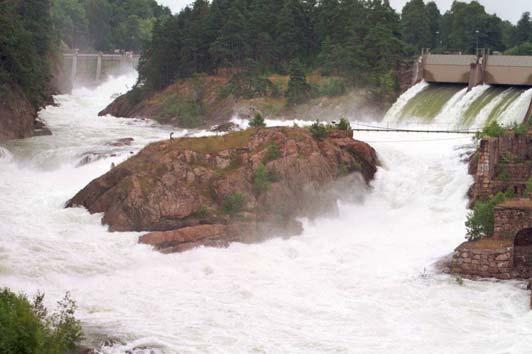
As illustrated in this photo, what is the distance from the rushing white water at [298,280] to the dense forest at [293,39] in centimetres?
2634

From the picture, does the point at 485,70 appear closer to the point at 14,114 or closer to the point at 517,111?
the point at 517,111

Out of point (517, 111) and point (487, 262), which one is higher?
point (517, 111)

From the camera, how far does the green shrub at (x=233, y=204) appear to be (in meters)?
37.9

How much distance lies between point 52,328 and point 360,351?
8.49 meters

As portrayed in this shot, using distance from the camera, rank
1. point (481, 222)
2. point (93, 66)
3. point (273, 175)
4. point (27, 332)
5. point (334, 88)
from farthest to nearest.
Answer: point (93, 66) < point (334, 88) < point (273, 175) < point (481, 222) < point (27, 332)

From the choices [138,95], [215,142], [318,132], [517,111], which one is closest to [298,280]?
[215,142]

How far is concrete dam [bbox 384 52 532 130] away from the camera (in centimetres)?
5497

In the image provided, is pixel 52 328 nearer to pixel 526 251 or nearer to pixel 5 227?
pixel 5 227

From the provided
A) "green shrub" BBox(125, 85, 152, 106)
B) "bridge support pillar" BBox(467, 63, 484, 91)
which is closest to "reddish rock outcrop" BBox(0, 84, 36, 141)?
"green shrub" BBox(125, 85, 152, 106)

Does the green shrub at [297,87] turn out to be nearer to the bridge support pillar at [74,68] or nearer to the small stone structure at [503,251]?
the small stone structure at [503,251]

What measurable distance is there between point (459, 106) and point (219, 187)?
79.3ft

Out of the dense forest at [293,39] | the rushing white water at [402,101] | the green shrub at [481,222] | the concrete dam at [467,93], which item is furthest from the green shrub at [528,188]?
the dense forest at [293,39]

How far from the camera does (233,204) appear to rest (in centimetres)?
3791

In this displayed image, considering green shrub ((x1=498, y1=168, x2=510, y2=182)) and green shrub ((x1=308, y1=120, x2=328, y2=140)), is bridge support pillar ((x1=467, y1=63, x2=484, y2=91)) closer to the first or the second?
green shrub ((x1=308, y1=120, x2=328, y2=140))
